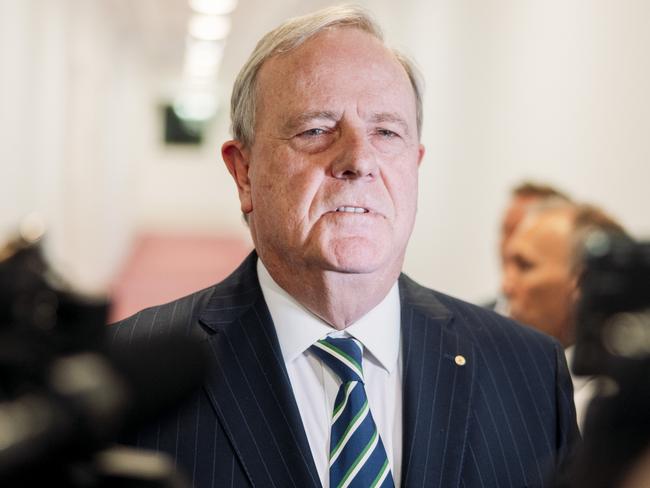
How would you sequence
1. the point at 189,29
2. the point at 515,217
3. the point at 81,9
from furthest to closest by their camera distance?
1. the point at 189,29
2. the point at 81,9
3. the point at 515,217

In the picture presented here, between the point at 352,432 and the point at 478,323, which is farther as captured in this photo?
the point at 478,323

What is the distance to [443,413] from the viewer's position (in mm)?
1646

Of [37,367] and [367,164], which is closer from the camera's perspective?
[37,367]

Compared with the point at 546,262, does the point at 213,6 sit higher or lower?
higher

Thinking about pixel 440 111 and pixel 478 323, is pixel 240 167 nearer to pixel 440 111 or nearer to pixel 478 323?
pixel 478 323

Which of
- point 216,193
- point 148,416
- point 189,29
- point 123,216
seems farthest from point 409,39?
point 216,193

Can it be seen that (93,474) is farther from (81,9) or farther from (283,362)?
(81,9)

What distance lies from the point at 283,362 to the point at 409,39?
6048 millimetres

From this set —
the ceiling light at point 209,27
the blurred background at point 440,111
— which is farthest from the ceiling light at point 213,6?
the ceiling light at point 209,27

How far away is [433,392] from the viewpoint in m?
1.67

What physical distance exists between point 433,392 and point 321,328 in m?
0.22

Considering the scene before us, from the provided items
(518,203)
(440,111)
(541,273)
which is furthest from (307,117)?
(440,111)

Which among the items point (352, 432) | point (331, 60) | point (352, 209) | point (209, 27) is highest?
point (209, 27)

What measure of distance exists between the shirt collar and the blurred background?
0.32 m
